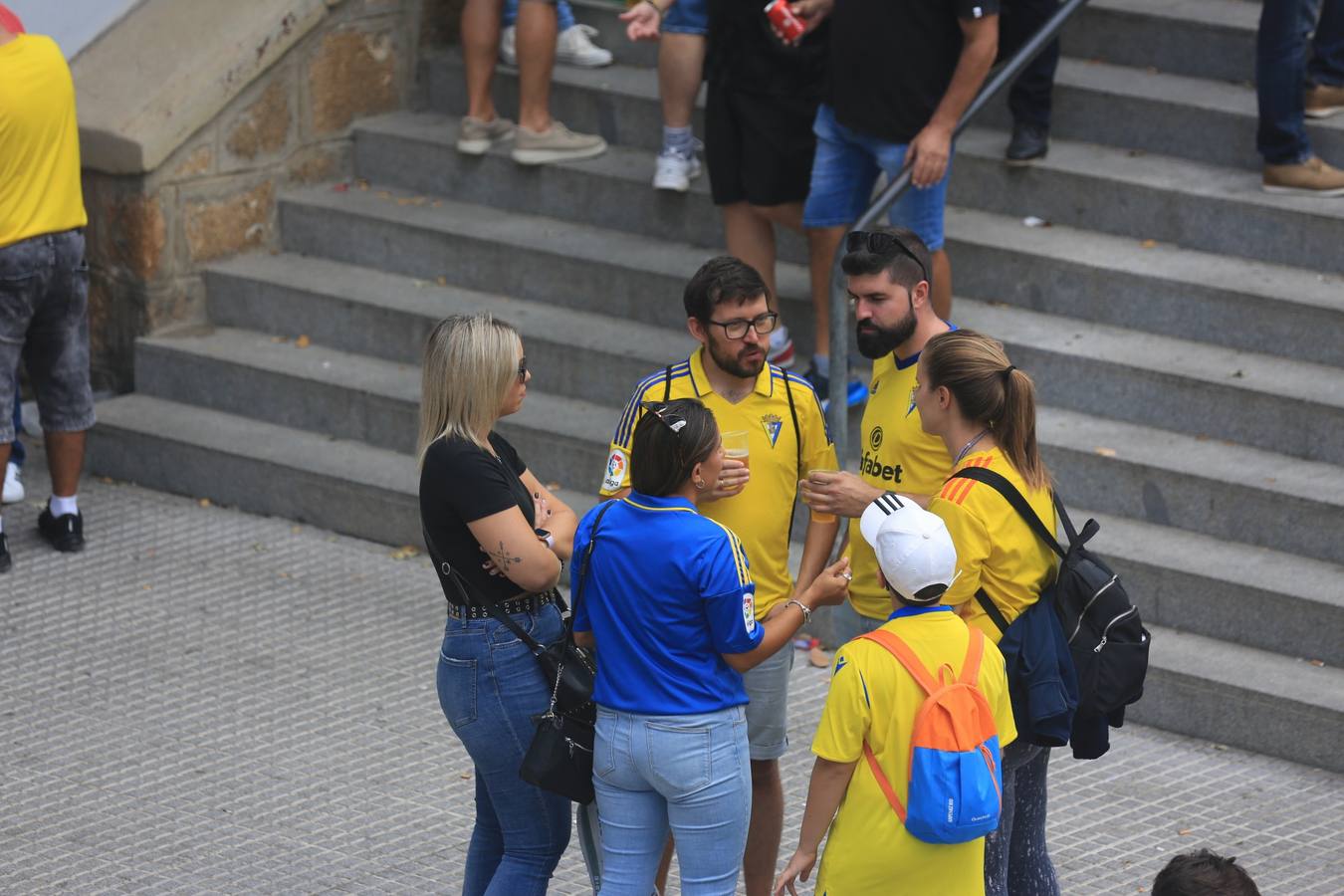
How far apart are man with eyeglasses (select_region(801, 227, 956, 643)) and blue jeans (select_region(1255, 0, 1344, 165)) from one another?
329 centimetres

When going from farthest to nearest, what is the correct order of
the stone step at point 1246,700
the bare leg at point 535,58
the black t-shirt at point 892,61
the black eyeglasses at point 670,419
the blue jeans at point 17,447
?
the bare leg at point 535,58, the blue jeans at point 17,447, the black t-shirt at point 892,61, the stone step at point 1246,700, the black eyeglasses at point 670,419

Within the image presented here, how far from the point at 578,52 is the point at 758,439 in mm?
5123

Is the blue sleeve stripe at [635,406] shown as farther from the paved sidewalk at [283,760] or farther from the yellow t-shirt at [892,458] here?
the paved sidewalk at [283,760]

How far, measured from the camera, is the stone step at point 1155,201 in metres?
7.44

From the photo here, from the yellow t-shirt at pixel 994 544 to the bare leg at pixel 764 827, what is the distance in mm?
944

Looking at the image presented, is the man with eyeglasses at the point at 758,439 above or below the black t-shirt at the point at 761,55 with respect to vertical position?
below

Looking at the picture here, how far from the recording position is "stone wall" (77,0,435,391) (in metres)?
8.55

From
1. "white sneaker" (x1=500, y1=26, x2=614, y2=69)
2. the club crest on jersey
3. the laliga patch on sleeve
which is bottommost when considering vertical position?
the laliga patch on sleeve

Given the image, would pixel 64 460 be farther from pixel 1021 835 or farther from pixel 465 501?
pixel 1021 835

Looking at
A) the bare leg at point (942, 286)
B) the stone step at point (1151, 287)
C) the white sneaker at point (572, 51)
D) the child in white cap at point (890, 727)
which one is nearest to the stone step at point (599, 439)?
the stone step at point (1151, 287)

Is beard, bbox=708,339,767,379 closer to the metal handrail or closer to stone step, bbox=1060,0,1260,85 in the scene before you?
the metal handrail

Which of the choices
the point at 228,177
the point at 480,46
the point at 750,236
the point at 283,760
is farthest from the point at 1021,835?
the point at 228,177

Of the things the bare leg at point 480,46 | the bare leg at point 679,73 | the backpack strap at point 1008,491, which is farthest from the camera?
the bare leg at point 480,46

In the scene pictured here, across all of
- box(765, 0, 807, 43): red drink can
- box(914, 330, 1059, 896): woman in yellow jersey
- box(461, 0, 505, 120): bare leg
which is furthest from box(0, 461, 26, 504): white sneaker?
box(914, 330, 1059, 896): woman in yellow jersey
